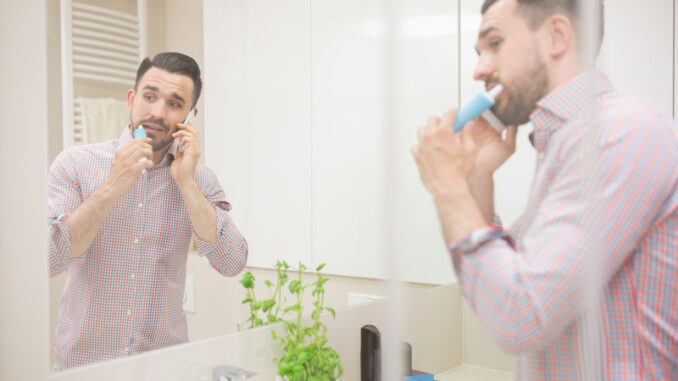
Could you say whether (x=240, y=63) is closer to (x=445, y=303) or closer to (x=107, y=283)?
(x=107, y=283)

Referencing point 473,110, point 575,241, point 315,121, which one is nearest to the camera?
point 575,241

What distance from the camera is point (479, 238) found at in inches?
27.7

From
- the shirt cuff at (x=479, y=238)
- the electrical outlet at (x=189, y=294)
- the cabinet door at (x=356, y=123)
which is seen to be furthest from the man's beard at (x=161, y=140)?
the shirt cuff at (x=479, y=238)

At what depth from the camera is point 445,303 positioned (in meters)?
0.91

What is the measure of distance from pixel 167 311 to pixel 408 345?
43 centimetres

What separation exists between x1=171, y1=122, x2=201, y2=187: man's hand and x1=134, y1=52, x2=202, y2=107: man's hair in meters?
0.05

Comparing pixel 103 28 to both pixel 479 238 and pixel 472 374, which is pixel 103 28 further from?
pixel 472 374

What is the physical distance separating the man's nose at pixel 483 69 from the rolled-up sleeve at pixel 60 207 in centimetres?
61

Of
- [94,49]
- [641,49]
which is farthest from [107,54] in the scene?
[641,49]

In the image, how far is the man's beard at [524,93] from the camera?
75cm

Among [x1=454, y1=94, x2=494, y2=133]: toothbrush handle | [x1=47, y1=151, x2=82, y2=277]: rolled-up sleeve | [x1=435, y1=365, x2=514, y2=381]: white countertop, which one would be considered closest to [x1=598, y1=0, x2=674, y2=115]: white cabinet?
[x1=454, y1=94, x2=494, y2=133]: toothbrush handle

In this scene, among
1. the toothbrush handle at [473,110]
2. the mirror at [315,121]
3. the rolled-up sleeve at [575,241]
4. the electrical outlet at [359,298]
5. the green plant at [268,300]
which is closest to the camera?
the rolled-up sleeve at [575,241]

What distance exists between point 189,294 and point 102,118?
0.32m

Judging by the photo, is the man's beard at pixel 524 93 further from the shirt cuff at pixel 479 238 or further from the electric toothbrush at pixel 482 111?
the shirt cuff at pixel 479 238
